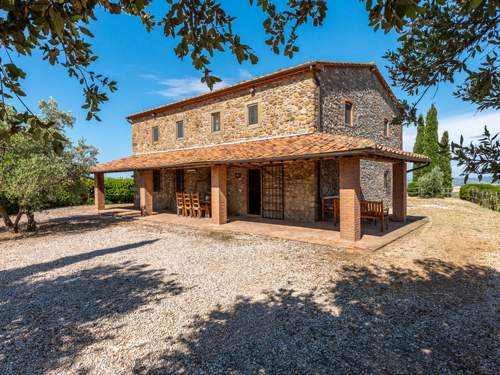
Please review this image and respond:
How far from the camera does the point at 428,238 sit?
9.04m

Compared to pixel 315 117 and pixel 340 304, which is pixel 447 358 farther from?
pixel 315 117

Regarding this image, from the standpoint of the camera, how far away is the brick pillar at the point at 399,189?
11.8 m

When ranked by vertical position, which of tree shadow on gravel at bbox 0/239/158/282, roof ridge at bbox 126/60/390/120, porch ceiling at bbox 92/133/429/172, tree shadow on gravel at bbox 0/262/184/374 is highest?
roof ridge at bbox 126/60/390/120

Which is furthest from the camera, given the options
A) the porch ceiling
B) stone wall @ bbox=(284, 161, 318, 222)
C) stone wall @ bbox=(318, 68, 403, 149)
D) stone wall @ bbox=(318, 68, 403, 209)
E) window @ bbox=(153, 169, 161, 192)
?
window @ bbox=(153, 169, 161, 192)

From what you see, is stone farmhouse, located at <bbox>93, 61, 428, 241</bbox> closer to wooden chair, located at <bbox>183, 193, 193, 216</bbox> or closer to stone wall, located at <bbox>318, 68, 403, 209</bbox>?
stone wall, located at <bbox>318, 68, 403, 209</bbox>

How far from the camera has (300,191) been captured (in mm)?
11805

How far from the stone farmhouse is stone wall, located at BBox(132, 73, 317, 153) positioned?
0.14 ft

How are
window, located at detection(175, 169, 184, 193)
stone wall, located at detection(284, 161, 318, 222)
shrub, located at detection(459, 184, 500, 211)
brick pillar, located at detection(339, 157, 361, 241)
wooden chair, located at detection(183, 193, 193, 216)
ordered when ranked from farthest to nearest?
shrub, located at detection(459, 184, 500, 211), window, located at detection(175, 169, 184, 193), wooden chair, located at detection(183, 193, 193, 216), stone wall, located at detection(284, 161, 318, 222), brick pillar, located at detection(339, 157, 361, 241)

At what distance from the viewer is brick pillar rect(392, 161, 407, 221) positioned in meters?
11.8

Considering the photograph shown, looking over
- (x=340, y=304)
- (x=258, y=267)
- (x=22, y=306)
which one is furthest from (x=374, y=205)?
(x=22, y=306)

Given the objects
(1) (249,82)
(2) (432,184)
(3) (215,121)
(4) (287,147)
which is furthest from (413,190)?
(4) (287,147)

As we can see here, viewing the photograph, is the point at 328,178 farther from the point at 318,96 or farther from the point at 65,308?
the point at 65,308

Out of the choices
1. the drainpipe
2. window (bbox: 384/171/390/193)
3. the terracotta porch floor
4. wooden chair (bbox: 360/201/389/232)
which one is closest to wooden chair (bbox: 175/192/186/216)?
the terracotta porch floor

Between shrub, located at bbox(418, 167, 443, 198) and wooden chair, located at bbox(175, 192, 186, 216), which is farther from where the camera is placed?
shrub, located at bbox(418, 167, 443, 198)
